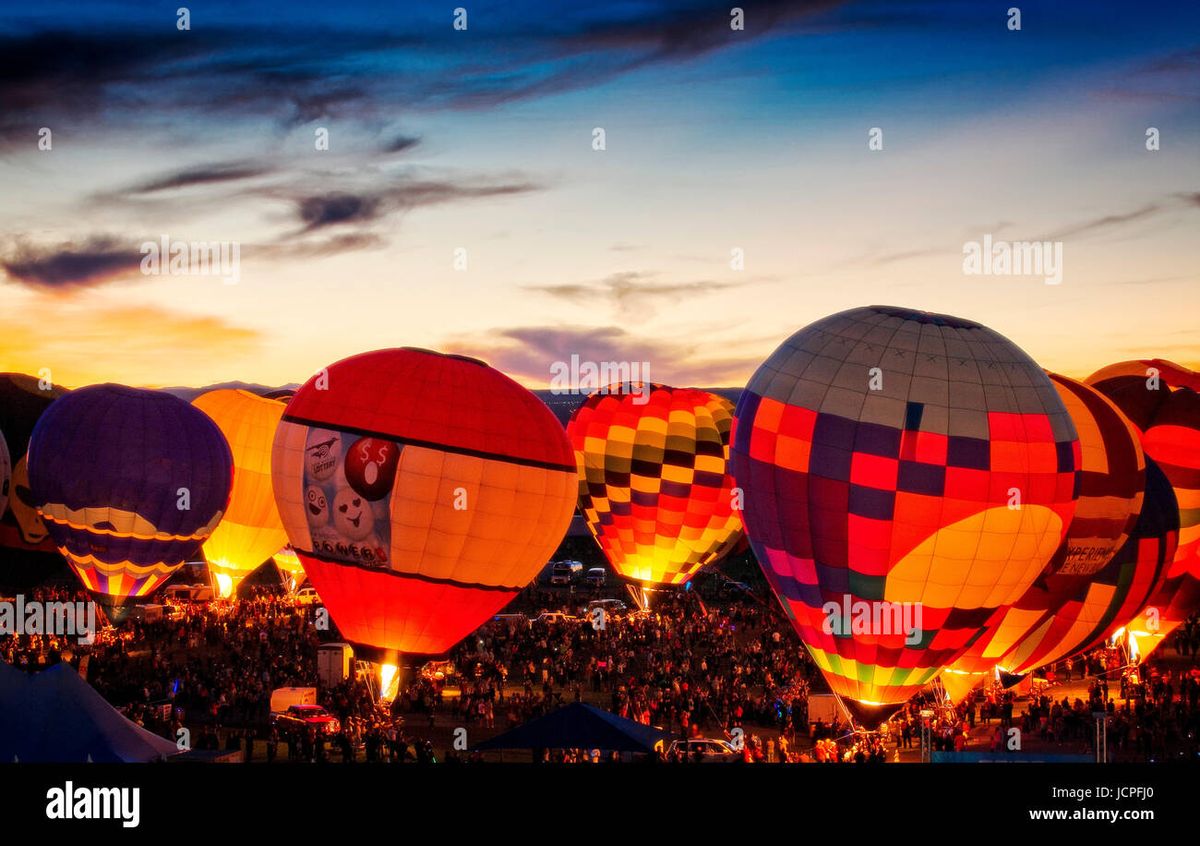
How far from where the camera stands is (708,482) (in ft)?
90.1

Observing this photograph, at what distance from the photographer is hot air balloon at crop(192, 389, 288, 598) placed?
2733 cm

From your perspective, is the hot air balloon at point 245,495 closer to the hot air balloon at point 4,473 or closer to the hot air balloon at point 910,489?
the hot air balloon at point 4,473

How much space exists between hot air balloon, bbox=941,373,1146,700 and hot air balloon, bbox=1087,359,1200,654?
3144mm

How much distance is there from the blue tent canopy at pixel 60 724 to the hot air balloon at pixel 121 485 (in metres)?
10.4

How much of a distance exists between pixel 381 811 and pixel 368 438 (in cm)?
1031

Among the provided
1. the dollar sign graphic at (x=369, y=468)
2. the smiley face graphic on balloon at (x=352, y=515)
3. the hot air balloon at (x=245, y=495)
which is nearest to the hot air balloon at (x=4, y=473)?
the hot air balloon at (x=245, y=495)

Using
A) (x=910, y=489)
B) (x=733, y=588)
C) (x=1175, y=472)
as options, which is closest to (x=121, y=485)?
(x=910, y=489)

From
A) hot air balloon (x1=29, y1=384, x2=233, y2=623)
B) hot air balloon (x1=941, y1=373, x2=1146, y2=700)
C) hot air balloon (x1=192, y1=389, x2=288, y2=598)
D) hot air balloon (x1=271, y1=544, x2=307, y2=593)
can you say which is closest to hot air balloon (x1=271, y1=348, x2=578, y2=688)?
hot air balloon (x1=941, y1=373, x2=1146, y2=700)

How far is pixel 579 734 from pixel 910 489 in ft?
15.1

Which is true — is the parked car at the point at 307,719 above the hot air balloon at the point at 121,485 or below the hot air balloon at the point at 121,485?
below

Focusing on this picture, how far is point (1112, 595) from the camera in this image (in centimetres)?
1928

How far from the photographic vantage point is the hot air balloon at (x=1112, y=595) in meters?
18.9

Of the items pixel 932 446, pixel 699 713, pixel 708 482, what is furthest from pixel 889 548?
pixel 708 482

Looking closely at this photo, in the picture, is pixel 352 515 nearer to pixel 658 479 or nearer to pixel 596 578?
pixel 658 479
